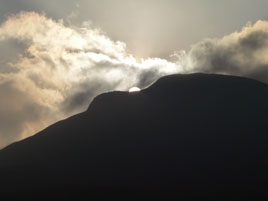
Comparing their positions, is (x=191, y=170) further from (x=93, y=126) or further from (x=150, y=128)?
(x=93, y=126)

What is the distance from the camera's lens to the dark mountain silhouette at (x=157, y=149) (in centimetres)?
7850

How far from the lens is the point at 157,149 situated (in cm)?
9800

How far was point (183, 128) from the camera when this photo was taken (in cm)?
10744

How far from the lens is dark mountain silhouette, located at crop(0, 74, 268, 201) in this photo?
78500 millimetres

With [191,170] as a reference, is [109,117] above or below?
above

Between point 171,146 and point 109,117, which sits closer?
point 171,146

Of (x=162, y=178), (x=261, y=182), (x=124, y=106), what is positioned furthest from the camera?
(x=124, y=106)

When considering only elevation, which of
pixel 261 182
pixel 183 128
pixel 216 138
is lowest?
pixel 261 182

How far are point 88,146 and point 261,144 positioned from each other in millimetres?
68465

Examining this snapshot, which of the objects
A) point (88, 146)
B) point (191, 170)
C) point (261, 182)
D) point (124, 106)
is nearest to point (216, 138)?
point (191, 170)

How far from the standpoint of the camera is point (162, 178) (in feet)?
275

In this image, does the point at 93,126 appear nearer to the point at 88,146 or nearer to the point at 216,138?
the point at 88,146

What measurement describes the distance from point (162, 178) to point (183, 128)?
3000cm

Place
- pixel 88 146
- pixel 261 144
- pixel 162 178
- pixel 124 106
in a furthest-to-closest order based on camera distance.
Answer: pixel 124 106 → pixel 88 146 → pixel 261 144 → pixel 162 178
